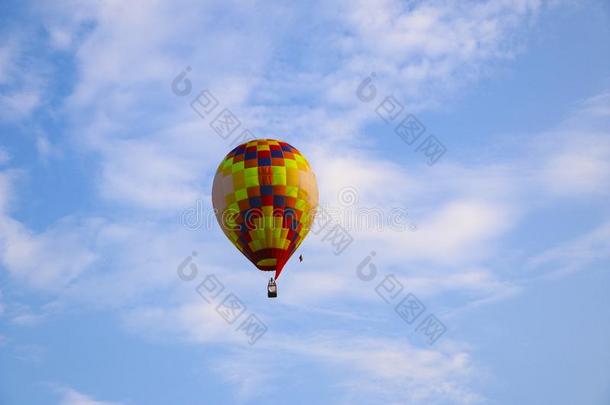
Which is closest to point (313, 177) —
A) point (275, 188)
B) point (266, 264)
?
point (275, 188)

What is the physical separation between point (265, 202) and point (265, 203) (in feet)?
0.19

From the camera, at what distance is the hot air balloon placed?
3522cm

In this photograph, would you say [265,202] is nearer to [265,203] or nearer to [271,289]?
[265,203]

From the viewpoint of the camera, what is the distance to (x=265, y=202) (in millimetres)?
35188

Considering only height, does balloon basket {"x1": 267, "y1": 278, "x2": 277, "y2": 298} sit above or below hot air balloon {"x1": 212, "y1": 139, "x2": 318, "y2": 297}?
below

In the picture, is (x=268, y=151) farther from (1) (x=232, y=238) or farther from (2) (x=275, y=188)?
(1) (x=232, y=238)

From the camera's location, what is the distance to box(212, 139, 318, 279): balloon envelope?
35219mm

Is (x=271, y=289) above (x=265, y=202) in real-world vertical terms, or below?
below

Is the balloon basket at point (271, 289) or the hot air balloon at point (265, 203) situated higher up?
the hot air balloon at point (265, 203)

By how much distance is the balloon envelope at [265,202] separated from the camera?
35219 millimetres

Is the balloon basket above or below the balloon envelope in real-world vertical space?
below

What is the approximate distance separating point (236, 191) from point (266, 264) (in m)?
3.87

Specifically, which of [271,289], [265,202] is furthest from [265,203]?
[271,289]

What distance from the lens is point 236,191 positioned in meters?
35.6
